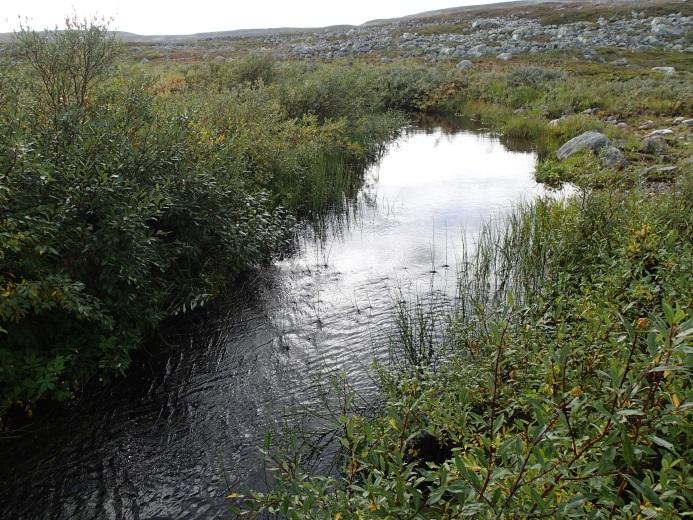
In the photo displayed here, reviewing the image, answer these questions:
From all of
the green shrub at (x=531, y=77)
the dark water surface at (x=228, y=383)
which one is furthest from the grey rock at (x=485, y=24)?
the dark water surface at (x=228, y=383)

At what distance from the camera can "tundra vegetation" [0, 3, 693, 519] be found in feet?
7.41

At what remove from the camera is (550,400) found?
7.79 feet

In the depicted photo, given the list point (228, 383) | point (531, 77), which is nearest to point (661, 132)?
point (531, 77)

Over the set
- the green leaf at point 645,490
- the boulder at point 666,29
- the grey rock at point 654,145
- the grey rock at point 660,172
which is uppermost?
the boulder at point 666,29

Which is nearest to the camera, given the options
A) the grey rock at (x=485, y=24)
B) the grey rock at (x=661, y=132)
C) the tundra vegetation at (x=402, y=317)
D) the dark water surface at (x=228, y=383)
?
the tundra vegetation at (x=402, y=317)

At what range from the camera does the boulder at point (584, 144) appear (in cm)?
1457

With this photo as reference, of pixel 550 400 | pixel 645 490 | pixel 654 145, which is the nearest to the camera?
pixel 645 490

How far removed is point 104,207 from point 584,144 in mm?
13865

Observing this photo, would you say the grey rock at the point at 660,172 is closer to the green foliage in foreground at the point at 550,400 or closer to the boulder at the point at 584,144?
the boulder at the point at 584,144

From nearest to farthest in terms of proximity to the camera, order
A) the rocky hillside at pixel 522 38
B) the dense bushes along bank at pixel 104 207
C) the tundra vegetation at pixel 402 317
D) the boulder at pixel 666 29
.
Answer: the tundra vegetation at pixel 402 317 → the dense bushes along bank at pixel 104 207 → the rocky hillside at pixel 522 38 → the boulder at pixel 666 29

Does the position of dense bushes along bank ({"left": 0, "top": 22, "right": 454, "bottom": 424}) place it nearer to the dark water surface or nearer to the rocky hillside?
the dark water surface

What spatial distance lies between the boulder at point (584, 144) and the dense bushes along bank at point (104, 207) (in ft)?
27.0

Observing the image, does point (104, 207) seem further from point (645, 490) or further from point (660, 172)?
point (660, 172)

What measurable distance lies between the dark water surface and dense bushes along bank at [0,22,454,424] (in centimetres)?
43
